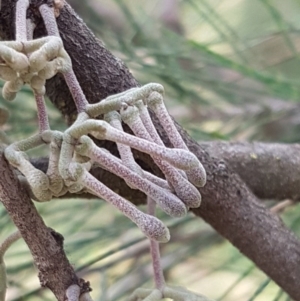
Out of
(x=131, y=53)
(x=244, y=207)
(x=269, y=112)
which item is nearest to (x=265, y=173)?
(x=244, y=207)

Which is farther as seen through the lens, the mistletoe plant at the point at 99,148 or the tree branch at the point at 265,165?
the tree branch at the point at 265,165

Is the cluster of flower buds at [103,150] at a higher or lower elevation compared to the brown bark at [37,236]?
higher

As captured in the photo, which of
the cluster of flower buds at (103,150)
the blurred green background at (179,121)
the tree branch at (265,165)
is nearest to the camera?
the cluster of flower buds at (103,150)

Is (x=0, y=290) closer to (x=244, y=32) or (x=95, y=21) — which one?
(x=95, y=21)

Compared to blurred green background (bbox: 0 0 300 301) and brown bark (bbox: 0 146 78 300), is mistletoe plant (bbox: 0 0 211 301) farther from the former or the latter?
blurred green background (bbox: 0 0 300 301)

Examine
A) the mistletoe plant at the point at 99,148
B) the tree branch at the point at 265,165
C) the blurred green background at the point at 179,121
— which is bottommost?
the blurred green background at the point at 179,121

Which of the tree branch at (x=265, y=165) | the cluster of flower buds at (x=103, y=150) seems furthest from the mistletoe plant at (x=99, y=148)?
the tree branch at (x=265, y=165)

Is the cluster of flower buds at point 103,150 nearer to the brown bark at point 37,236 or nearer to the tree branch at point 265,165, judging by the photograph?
the brown bark at point 37,236

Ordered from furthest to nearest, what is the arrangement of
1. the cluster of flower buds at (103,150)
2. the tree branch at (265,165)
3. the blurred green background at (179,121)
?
1. the blurred green background at (179,121)
2. the tree branch at (265,165)
3. the cluster of flower buds at (103,150)

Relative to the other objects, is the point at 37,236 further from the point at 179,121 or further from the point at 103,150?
the point at 179,121
